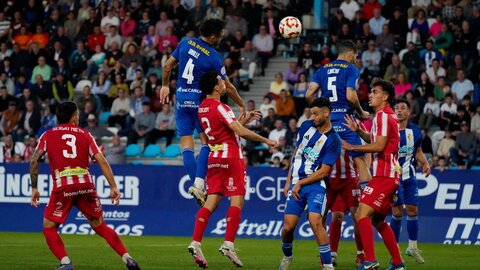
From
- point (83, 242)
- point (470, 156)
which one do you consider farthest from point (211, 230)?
point (470, 156)

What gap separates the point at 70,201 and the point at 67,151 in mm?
662

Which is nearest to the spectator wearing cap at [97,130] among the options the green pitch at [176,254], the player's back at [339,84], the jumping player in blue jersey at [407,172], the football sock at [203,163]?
the green pitch at [176,254]

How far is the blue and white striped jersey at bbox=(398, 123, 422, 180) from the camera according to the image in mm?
17594

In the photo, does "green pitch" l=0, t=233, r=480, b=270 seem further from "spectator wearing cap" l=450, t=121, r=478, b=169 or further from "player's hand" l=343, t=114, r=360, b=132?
"spectator wearing cap" l=450, t=121, r=478, b=169

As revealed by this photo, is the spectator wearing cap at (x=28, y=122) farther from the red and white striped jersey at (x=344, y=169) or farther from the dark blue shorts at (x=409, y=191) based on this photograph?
the red and white striped jersey at (x=344, y=169)

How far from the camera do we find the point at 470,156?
83.8 ft

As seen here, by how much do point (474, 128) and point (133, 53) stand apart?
36.0 feet

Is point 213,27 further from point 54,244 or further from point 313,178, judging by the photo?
point 54,244

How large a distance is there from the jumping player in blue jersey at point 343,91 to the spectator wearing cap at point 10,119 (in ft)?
52.9

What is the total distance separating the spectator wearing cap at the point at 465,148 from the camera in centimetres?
2552

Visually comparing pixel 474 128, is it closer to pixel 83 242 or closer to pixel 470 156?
pixel 470 156

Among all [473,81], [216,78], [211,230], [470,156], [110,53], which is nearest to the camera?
[216,78]

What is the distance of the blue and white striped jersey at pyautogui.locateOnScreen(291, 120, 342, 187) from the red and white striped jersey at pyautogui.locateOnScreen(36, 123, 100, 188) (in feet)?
8.86

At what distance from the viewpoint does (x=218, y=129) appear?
15133 mm
